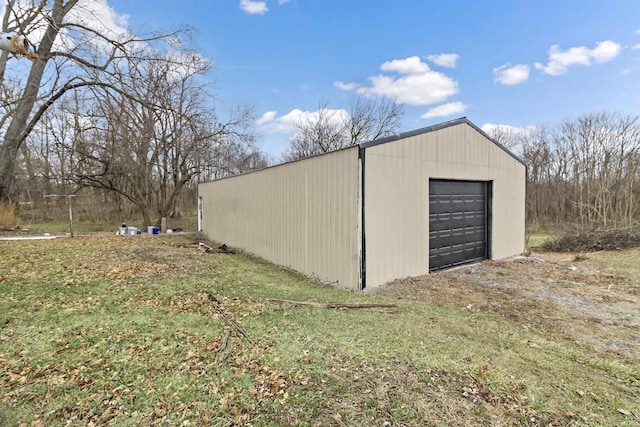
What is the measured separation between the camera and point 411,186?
6.48 m

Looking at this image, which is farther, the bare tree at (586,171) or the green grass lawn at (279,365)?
the bare tree at (586,171)

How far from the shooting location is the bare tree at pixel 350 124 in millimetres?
20078

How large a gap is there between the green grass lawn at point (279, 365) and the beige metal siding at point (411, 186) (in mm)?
1425

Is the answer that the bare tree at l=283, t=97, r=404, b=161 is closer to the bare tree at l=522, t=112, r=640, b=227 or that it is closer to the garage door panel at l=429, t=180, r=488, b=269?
the bare tree at l=522, t=112, r=640, b=227

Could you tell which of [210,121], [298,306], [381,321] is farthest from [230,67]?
[381,321]

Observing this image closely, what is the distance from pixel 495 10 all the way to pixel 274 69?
8.31m

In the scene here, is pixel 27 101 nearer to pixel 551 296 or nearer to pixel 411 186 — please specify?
pixel 411 186

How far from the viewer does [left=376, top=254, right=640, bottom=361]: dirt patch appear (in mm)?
3855

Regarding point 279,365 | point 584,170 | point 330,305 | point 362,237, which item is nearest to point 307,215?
point 362,237

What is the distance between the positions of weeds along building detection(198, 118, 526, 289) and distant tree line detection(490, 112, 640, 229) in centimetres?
980

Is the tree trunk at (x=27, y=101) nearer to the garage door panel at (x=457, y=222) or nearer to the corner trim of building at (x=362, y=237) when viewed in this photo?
the corner trim of building at (x=362, y=237)

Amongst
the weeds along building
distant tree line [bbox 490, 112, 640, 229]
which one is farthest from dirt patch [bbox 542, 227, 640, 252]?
distant tree line [bbox 490, 112, 640, 229]

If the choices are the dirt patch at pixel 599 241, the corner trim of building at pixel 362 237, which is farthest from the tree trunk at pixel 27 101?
the dirt patch at pixel 599 241

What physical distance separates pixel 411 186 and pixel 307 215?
2359 millimetres
